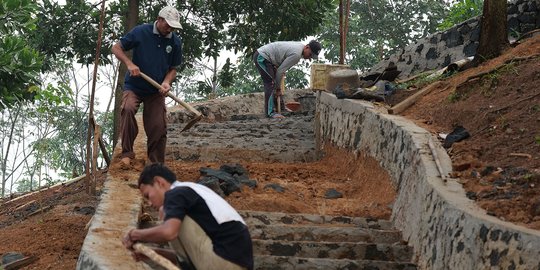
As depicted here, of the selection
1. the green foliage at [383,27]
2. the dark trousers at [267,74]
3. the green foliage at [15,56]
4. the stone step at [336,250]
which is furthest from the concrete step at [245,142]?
the green foliage at [383,27]

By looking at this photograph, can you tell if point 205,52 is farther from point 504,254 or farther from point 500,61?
point 504,254

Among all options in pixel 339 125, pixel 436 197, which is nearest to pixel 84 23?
pixel 339 125

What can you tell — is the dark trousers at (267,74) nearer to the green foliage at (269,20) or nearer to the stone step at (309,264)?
the green foliage at (269,20)

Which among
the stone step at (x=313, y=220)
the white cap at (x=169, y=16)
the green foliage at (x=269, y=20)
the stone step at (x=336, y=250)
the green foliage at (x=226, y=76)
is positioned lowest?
the stone step at (x=336, y=250)

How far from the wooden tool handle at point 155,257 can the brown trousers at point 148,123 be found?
368cm

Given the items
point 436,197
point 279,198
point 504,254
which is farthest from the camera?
point 279,198

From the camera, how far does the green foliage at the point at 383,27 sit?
27.9 metres

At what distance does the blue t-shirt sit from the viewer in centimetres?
826

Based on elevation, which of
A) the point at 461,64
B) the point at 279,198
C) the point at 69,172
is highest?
the point at 461,64

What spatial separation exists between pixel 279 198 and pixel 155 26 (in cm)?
212

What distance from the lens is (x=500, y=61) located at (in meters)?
9.31

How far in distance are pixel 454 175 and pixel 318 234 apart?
4.00ft

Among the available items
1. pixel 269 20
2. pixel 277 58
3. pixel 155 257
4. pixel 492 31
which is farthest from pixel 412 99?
pixel 269 20

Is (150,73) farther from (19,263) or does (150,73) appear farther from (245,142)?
(245,142)
